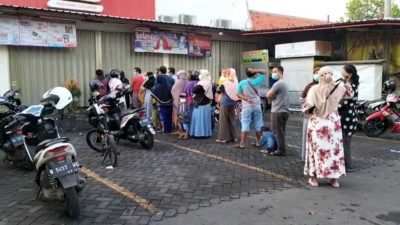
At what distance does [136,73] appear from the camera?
1291 cm

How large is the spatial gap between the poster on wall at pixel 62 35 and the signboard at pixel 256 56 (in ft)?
22.0

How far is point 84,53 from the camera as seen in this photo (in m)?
12.3

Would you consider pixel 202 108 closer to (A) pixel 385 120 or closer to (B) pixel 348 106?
(B) pixel 348 106

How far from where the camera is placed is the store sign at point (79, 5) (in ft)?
44.6

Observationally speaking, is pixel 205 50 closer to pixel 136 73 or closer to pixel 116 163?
pixel 136 73

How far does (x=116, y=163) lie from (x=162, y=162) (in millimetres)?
797

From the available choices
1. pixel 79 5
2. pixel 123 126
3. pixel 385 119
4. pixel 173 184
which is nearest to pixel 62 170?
pixel 173 184

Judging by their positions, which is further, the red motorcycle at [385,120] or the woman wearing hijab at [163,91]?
the woman wearing hijab at [163,91]

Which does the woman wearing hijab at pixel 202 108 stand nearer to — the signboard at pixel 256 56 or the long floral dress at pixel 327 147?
the long floral dress at pixel 327 147

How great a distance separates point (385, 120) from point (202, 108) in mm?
4417

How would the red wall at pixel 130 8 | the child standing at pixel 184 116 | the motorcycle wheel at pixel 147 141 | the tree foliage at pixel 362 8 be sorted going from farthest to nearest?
the tree foliage at pixel 362 8, the red wall at pixel 130 8, the child standing at pixel 184 116, the motorcycle wheel at pixel 147 141

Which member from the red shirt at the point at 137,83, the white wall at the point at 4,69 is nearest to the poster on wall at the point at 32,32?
the white wall at the point at 4,69

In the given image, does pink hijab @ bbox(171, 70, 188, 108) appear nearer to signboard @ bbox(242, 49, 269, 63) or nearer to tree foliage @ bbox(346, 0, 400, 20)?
signboard @ bbox(242, 49, 269, 63)

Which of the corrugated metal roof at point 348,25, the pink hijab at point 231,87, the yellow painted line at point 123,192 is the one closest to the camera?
the yellow painted line at point 123,192
